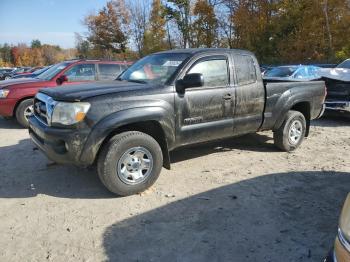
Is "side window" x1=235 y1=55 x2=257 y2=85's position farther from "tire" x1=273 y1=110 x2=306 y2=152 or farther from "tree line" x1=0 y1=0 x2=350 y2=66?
"tree line" x1=0 y1=0 x2=350 y2=66

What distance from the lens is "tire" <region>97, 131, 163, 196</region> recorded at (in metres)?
4.33

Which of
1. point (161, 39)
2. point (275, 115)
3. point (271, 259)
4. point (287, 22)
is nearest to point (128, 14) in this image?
point (161, 39)

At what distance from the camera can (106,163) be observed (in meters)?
4.30

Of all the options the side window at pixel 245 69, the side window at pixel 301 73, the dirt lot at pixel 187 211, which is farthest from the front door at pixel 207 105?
the side window at pixel 301 73

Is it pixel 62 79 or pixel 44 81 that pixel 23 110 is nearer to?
pixel 44 81

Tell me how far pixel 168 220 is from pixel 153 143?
1.06 m

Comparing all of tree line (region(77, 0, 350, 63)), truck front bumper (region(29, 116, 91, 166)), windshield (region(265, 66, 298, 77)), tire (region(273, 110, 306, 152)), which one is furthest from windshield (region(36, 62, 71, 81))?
tree line (region(77, 0, 350, 63))

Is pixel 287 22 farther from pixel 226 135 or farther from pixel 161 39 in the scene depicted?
pixel 226 135

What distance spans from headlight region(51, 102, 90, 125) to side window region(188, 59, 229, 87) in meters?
1.62

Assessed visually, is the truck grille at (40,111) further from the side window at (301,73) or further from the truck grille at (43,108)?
the side window at (301,73)

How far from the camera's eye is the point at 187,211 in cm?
414

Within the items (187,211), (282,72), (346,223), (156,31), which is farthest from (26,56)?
(346,223)

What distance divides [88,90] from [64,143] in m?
0.73

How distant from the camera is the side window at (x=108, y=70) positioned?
9.70 meters
